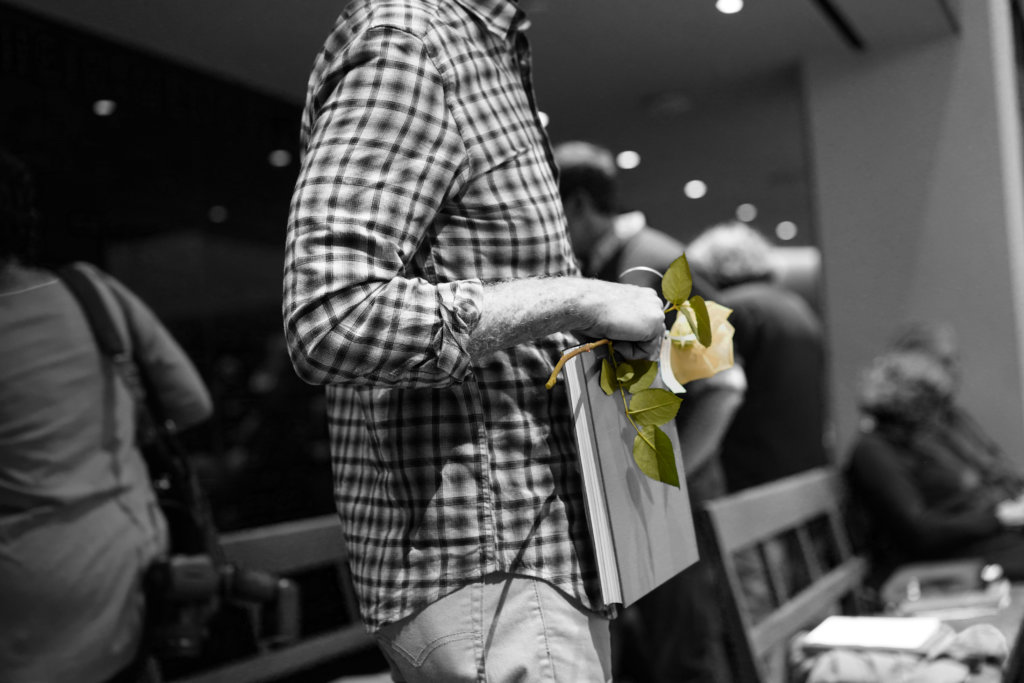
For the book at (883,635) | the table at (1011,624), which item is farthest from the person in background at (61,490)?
the table at (1011,624)

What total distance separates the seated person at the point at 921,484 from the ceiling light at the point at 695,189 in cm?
164

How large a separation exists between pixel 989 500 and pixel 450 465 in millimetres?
2400

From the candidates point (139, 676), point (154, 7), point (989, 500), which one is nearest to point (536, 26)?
point (154, 7)

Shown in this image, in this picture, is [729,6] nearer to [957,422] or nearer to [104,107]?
[957,422]

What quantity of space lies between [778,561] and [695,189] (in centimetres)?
211

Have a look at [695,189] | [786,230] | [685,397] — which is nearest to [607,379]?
[685,397]

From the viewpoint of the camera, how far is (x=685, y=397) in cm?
216

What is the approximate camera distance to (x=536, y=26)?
238 centimetres

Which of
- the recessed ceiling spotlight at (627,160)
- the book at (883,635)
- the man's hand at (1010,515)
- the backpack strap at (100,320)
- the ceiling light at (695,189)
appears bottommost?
the man's hand at (1010,515)

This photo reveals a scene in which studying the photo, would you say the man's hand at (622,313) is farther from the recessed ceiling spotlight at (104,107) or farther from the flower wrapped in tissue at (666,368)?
the recessed ceiling spotlight at (104,107)

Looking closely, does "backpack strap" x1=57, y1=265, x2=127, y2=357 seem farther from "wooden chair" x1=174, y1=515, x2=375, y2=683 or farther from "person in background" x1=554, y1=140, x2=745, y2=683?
"person in background" x1=554, y1=140, x2=745, y2=683

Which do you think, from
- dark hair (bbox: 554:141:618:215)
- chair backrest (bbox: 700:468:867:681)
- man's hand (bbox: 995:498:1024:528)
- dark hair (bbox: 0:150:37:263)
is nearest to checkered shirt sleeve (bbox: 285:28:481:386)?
dark hair (bbox: 0:150:37:263)

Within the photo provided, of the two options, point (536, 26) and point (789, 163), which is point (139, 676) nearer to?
point (536, 26)

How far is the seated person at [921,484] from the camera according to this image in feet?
8.84
